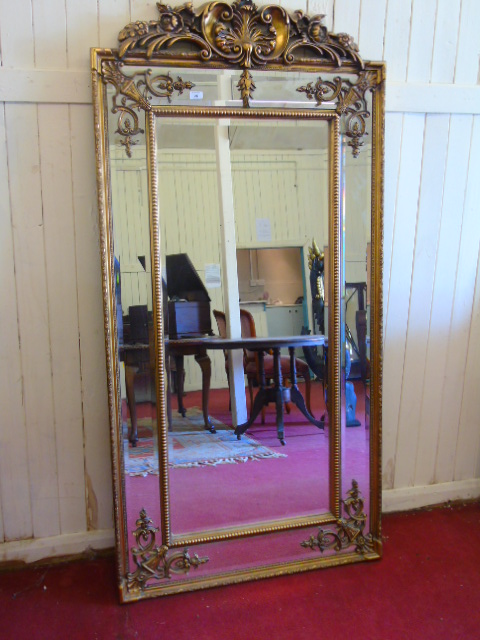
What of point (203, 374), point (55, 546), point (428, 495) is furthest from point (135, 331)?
point (428, 495)

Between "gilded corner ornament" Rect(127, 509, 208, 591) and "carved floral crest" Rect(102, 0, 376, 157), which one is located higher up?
"carved floral crest" Rect(102, 0, 376, 157)

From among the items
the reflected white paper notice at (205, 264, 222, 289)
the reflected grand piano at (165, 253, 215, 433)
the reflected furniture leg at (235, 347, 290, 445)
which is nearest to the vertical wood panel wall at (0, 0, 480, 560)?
the reflected grand piano at (165, 253, 215, 433)

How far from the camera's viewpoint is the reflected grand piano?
1.61m

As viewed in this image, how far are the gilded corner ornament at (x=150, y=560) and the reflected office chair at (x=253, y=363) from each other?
1.70 ft

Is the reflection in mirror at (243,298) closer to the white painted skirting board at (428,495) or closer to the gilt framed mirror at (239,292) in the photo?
Result: the gilt framed mirror at (239,292)

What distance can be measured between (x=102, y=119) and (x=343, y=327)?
1.05m

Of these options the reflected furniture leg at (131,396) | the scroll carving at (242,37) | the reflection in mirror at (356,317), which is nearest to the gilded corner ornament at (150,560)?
the reflected furniture leg at (131,396)

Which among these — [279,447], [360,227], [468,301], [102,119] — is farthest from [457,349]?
[102,119]

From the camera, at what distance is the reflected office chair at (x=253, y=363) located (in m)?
1.69

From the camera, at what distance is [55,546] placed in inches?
68.9

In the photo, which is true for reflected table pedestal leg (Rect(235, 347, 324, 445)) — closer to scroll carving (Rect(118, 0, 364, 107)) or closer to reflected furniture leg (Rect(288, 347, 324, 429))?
reflected furniture leg (Rect(288, 347, 324, 429))

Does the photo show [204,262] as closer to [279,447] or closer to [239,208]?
[239,208]

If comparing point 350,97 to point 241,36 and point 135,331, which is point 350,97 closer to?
point 241,36

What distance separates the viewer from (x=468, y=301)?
2029mm
